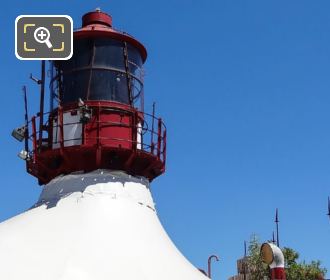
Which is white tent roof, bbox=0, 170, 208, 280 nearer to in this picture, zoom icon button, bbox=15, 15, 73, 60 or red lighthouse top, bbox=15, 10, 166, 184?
red lighthouse top, bbox=15, 10, 166, 184

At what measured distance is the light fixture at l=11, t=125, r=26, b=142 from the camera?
2036 centimetres

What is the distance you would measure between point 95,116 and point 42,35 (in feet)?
12.5

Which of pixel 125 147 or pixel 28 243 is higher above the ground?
pixel 125 147

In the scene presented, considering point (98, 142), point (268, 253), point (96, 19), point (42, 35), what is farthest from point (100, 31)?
point (268, 253)

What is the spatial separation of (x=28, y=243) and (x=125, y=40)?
7.02 m

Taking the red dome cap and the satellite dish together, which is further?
the red dome cap

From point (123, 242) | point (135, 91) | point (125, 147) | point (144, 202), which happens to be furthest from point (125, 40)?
point (123, 242)

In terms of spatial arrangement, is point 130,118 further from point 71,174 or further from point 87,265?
point 87,265

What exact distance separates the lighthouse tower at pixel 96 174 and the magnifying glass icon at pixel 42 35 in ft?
9.48

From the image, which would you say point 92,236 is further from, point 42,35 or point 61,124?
point 42,35

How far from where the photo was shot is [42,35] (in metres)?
16.3

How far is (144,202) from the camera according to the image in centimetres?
1991

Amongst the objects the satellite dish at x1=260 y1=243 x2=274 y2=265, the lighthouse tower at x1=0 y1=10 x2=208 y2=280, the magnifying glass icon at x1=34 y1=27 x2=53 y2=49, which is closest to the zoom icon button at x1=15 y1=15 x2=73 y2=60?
the magnifying glass icon at x1=34 y1=27 x2=53 y2=49

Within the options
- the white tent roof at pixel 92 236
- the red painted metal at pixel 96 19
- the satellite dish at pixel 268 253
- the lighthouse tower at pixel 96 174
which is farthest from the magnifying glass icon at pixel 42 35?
the satellite dish at pixel 268 253
